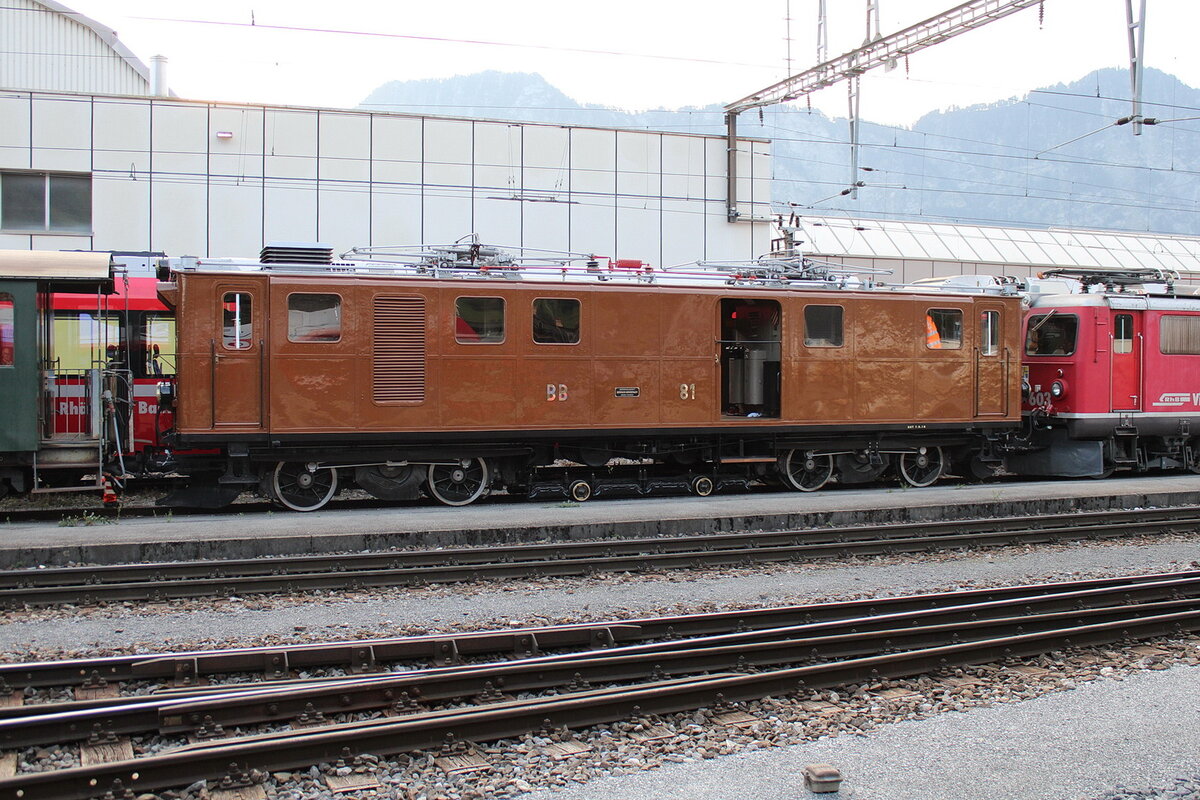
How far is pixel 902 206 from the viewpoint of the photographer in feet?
443

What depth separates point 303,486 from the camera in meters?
13.7

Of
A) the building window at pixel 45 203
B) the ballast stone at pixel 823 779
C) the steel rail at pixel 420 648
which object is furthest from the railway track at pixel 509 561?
the building window at pixel 45 203

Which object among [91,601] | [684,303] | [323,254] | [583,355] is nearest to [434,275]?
[323,254]

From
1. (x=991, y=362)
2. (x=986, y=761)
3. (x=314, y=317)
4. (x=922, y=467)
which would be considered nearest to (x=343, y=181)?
(x=314, y=317)

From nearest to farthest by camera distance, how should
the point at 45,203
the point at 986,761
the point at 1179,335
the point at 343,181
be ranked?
1. the point at 986,761
2. the point at 1179,335
3. the point at 45,203
4. the point at 343,181

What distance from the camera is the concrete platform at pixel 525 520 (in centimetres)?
1075

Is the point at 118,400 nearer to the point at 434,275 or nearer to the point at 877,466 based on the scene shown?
the point at 434,275

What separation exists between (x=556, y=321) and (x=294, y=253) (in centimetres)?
365

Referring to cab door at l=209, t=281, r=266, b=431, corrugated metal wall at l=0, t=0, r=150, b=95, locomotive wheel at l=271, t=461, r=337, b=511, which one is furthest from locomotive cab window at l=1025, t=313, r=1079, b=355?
corrugated metal wall at l=0, t=0, r=150, b=95

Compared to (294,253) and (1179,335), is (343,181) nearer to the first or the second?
(294,253)

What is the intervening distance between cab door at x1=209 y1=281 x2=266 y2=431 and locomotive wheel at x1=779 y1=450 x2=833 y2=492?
7.94m

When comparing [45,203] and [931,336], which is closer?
[931,336]

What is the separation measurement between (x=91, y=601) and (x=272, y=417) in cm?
457

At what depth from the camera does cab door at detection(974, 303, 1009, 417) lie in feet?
53.6
